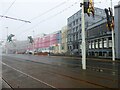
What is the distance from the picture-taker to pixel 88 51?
62.4 meters

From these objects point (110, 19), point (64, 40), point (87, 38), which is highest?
point (110, 19)

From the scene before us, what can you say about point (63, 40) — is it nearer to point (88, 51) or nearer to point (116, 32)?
point (88, 51)

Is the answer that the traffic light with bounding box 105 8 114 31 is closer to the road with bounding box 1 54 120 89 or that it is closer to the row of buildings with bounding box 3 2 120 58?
the row of buildings with bounding box 3 2 120 58

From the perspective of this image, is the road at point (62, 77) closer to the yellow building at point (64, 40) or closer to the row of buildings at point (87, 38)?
the row of buildings at point (87, 38)

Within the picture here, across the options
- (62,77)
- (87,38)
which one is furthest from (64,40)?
(62,77)

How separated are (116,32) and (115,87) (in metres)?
36.0

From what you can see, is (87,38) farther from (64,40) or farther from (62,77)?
(62,77)

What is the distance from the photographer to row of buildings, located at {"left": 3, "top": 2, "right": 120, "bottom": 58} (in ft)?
164

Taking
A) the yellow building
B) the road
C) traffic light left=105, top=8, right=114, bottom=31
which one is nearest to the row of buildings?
the yellow building

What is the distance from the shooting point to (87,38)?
65.2 metres

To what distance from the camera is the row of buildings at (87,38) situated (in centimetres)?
5008

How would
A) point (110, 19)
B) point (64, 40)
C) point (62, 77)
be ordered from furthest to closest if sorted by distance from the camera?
point (64, 40) → point (110, 19) → point (62, 77)

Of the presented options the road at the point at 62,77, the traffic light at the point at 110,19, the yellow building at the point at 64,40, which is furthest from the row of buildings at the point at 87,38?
the road at the point at 62,77

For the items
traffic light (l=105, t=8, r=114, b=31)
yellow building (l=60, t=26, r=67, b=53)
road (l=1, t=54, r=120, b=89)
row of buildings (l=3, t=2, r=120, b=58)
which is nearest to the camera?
road (l=1, t=54, r=120, b=89)
